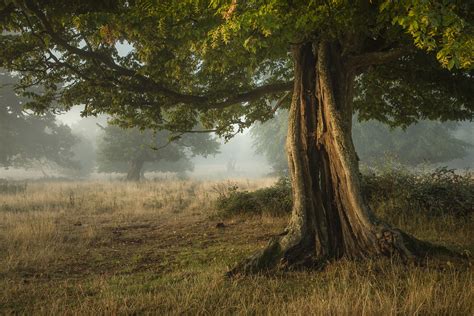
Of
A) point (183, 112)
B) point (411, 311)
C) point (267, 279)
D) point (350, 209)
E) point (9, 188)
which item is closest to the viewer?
point (411, 311)

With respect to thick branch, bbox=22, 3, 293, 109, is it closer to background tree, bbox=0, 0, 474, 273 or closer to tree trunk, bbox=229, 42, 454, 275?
background tree, bbox=0, 0, 474, 273

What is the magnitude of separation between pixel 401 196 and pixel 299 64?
5.53 metres

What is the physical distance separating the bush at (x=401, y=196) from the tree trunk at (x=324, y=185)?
8.73 ft

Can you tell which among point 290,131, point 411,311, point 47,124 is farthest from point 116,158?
point 411,311

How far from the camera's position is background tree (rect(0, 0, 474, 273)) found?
5055 mm

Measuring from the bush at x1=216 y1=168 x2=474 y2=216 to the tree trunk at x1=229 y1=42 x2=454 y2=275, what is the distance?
8.73 feet

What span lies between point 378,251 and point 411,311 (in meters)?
2.17

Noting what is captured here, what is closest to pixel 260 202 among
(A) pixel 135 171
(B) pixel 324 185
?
(B) pixel 324 185

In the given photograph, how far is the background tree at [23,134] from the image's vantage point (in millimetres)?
29391

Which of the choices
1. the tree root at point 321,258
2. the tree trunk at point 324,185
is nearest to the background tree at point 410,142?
the tree trunk at point 324,185

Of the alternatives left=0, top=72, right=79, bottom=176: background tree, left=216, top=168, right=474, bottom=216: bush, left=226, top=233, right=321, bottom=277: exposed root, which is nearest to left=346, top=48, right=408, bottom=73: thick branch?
left=216, top=168, right=474, bottom=216: bush

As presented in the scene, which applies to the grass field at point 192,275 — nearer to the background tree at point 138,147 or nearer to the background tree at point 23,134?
the background tree at point 23,134

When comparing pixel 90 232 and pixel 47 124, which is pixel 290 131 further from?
pixel 47 124

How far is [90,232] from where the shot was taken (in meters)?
10.3
